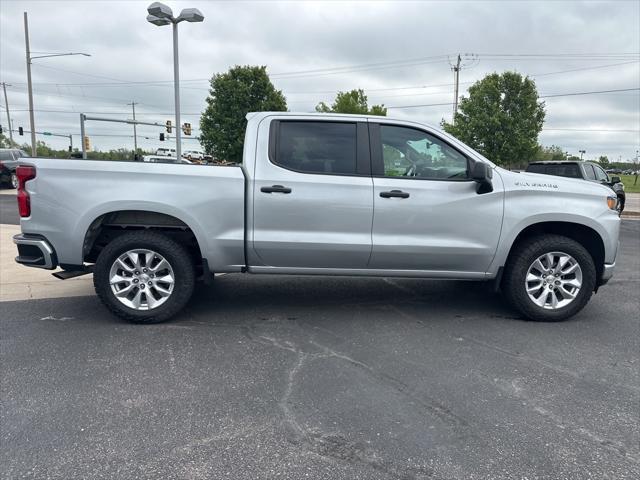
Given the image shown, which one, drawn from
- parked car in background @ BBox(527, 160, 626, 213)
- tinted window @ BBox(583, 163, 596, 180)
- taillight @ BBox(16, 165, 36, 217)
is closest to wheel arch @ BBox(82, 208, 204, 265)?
taillight @ BBox(16, 165, 36, 217)

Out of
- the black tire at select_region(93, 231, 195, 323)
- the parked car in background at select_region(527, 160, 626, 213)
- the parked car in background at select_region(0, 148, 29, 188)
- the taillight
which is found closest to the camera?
the taillight

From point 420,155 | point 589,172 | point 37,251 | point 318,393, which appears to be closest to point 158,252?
point 37,251

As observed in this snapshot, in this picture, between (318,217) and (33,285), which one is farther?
(33,285)

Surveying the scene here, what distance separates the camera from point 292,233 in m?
4.39

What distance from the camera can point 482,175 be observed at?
421 cm

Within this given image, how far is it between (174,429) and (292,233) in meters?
2.10

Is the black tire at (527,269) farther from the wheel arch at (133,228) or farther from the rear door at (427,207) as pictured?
the wheel arch at (133,228)

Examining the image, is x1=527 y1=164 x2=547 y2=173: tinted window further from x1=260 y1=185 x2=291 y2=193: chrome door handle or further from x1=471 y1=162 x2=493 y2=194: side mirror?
x1=260 y1=185 x2=291 y2=193: chrome door handle

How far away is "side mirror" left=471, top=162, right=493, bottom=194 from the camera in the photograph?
165 inches

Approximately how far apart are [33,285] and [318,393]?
4.49m

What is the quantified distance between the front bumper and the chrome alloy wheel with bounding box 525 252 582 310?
14.6 ft

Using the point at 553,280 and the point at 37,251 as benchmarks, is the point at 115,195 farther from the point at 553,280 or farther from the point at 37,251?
the point at 553,280

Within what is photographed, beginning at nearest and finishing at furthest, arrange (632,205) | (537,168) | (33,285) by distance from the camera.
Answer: (33,285), (537,168), (632,205)

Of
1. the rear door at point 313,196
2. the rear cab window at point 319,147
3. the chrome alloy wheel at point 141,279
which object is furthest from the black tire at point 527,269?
the chrome alloy wheel at point 141,279
